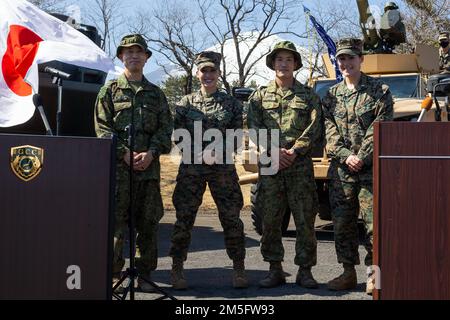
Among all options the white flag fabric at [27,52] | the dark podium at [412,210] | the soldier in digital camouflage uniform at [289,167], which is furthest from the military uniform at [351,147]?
the white flag fabric at [27,52]

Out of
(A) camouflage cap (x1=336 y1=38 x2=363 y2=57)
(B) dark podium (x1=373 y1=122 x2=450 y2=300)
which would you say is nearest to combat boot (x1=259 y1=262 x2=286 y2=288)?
(A) camouflage cap (x1=336 y1=38 x2=363 y2=57)

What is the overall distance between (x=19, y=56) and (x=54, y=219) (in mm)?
2927

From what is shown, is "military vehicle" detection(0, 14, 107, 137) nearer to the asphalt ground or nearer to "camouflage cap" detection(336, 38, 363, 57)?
the asphalt ground

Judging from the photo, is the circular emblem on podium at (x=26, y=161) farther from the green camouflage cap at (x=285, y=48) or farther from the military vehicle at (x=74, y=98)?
the military vehicle at (x=74, y=98)

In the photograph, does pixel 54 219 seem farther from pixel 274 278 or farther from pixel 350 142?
pixel 350 142

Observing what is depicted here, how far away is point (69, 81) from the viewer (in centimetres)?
843

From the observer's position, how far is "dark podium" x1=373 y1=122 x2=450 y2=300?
4203 millimetres

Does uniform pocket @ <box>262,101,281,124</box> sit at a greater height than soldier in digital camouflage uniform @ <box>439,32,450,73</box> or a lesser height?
lesser

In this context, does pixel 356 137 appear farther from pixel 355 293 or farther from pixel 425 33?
pixel 425 33

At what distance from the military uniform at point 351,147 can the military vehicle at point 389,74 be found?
100 inches

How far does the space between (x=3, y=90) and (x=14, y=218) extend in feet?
8.43

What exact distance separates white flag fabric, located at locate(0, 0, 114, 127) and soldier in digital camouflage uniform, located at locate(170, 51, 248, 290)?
138 cm

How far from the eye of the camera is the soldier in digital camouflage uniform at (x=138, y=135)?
5.76 meters
